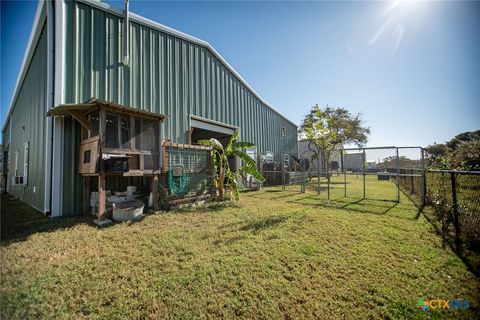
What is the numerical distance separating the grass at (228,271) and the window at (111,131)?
6.52 feet

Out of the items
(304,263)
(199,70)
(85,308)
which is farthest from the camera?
(199,70)

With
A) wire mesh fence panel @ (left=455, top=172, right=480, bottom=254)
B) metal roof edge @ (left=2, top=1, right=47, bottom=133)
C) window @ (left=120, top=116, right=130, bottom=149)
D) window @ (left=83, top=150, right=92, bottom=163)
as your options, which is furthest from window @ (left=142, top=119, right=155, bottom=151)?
wire mesh fence panel @ (left=455, top=172, right=480, bottom=254)

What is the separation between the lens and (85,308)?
1.95m

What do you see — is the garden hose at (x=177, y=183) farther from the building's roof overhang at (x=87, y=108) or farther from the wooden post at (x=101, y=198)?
the building's roof overhang at (x=87, y=108)

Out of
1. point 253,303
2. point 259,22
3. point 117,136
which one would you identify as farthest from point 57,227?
point 259,22

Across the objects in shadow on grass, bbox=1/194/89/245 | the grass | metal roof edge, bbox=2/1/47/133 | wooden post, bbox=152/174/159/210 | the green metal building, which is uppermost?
metal roof edge, bbox=2/1/47/133

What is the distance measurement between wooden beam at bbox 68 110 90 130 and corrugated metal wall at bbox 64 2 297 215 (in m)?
0.73

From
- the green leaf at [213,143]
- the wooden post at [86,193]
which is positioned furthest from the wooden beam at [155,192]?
the green leaf at [213,143]

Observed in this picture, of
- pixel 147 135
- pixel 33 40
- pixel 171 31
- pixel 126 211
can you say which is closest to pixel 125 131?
pixel 147 135

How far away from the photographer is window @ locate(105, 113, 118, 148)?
4.96m

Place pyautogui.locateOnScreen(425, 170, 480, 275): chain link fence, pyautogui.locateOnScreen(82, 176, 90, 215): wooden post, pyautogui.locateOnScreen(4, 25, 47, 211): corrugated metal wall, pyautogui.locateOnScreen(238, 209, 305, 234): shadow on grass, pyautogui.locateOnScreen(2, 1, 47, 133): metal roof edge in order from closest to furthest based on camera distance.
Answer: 1. pyautogui.locateOnScreen(425, 170, 480, 275): chain link fence
2. pyautogui.locateOnScreen(238, 209, 305, 234): shadow on grass
3. pyautogui.locateOnScreen(82, 176, 90, 215): wooden post
4. pyautogui.locateOnScreen(2, 1, 47, 133): metal roof edge
5. pyautogui.locateOnScreen(4, 25, 47, 211): corrugated metal wall

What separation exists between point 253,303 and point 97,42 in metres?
7.71

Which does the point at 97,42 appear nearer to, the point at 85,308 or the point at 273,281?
the point at 85,308

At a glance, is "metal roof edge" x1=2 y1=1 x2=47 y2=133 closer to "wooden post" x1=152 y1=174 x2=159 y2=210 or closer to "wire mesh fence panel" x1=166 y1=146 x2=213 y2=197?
"wire mesh fence panel" x1=166 y1=146 x2=213 y2=197
